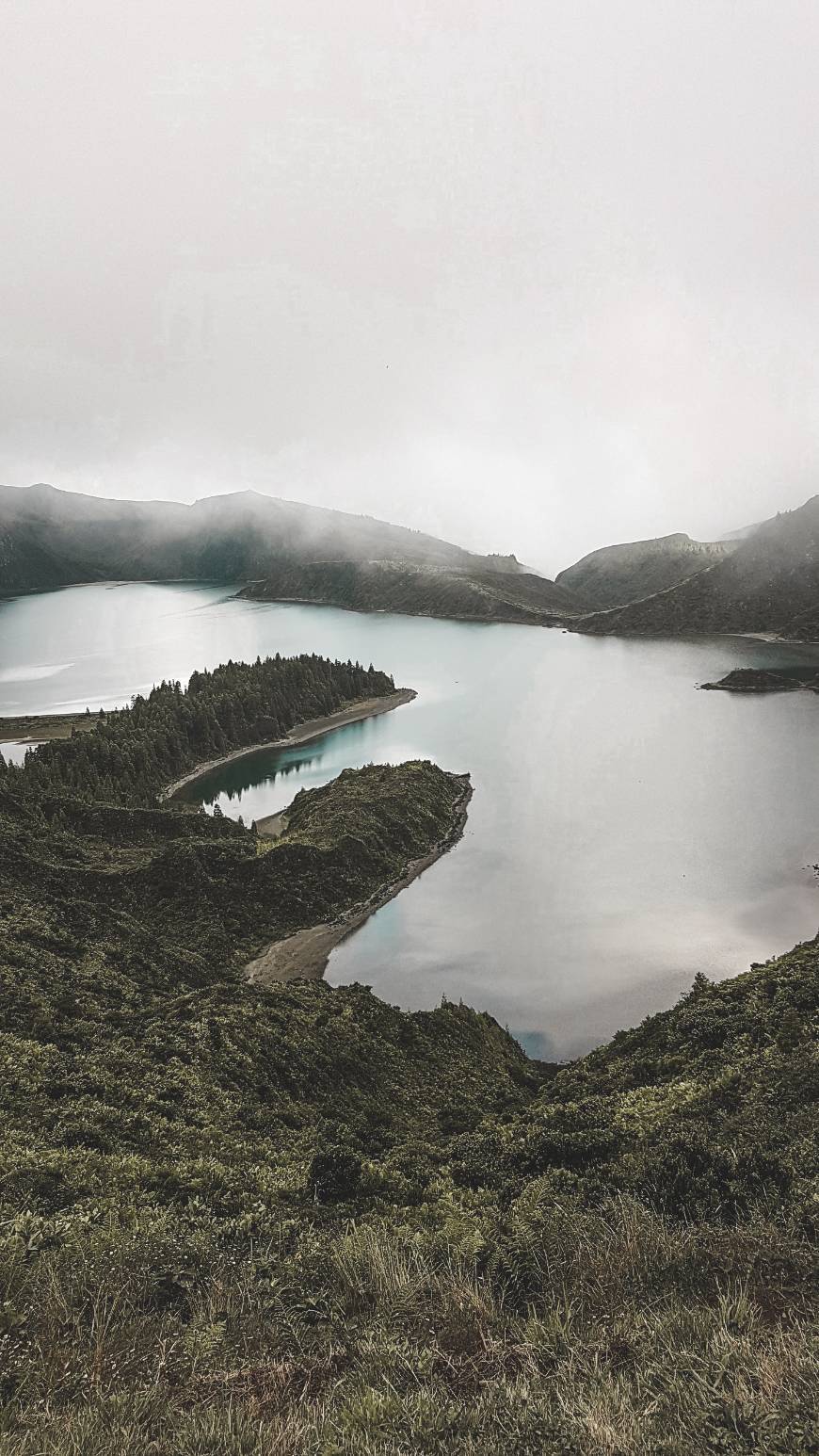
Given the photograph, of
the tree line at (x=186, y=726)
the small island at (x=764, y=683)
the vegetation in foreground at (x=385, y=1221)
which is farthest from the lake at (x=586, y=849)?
the vegetation in foreground at (x=385, y=1221)

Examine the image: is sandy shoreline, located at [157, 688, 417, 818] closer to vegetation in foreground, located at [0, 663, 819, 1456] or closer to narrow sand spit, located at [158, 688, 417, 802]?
narrow sand spit, located at [158, 688, 417, 802]

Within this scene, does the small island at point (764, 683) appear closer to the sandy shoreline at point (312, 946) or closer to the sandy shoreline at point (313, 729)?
the sandy shoreline at point (313, 729)

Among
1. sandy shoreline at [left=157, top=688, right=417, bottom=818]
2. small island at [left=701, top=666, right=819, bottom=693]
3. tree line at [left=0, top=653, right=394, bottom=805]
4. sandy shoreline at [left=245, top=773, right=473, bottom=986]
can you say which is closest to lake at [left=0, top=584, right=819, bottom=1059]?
sandy shoreline at [left=245, top=773, right=473, bottom=986]

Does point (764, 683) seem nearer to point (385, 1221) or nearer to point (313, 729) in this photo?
point (313, 729)

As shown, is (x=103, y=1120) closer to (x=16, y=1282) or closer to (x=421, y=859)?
(x=16, y=1282)

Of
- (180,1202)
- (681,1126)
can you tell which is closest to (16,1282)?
(180,1202)

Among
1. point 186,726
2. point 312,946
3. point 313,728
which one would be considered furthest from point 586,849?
point 313,728
